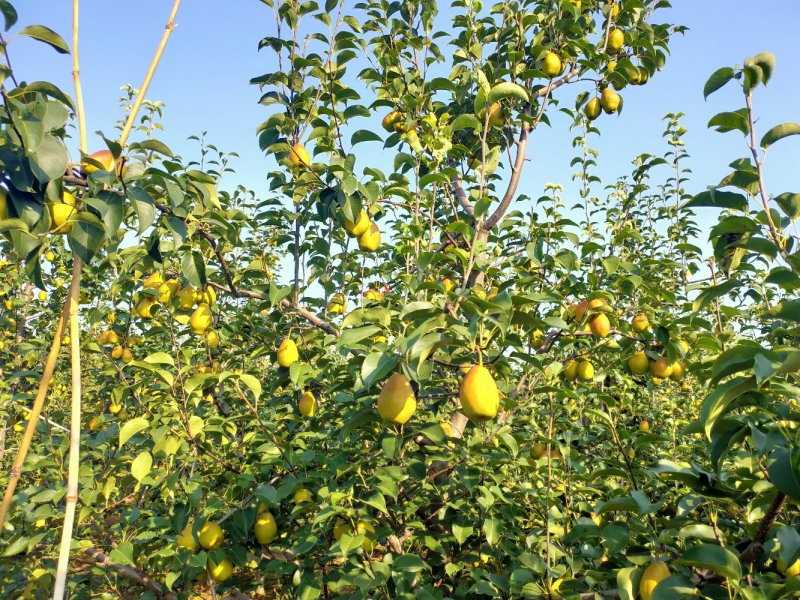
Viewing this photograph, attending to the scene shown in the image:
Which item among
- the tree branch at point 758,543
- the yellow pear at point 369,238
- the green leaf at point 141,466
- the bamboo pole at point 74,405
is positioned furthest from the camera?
the yellow pear at point 369,238

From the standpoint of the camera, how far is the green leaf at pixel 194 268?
81.4 inches

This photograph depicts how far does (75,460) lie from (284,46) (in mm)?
2051

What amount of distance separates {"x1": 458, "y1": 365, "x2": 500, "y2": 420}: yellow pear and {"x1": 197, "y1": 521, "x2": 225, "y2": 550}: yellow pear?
1.24m

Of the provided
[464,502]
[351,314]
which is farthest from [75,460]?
[464,502]

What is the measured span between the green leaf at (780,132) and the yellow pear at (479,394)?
1.03 m

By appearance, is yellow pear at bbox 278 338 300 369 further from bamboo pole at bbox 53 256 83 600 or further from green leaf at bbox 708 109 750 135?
green leaf at bbox 708 109 750 135

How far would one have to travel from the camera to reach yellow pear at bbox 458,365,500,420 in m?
1.69

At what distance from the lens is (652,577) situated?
1.37 meters

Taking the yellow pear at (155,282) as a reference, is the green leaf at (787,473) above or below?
below

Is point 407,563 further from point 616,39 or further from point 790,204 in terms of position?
point 616,39

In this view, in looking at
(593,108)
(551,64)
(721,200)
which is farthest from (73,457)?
(593,108)

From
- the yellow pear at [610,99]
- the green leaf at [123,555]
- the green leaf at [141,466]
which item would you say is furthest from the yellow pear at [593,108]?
the green leaf at [123,555]

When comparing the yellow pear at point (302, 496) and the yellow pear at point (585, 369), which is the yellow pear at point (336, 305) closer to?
the yellow pear at point (302, 496)

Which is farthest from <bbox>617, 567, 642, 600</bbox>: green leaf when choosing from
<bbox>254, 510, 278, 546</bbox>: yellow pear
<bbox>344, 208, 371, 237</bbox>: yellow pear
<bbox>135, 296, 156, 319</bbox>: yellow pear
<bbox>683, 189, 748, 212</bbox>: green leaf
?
<bbox>135, 296, 156, 319</bbox>: yellow pear
